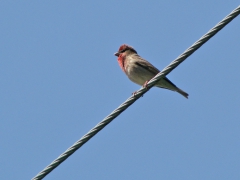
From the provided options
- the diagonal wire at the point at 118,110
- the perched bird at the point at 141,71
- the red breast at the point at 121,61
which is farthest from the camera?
the red breast at the point at 121,61

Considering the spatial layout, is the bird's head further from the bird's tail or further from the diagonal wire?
the diagonal wire

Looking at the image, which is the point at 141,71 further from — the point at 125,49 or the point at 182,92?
the point at 125,49

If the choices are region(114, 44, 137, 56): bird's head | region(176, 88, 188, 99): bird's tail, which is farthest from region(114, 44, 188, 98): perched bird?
region(114, 44, 137, 56): bird's head

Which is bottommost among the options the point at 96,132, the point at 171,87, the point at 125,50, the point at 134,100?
the point at 96,132

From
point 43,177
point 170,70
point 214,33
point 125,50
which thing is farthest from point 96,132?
point 125,50

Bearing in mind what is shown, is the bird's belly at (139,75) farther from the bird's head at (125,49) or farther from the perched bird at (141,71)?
the bird's head at (125,49)

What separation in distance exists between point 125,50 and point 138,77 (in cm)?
177

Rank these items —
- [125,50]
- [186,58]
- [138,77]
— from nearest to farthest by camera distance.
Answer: [186,58] → [138,77] → [125,50]

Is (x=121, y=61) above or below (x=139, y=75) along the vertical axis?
above

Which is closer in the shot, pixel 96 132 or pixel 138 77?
pixel 96 132

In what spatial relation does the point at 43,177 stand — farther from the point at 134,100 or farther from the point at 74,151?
the point at 134,100

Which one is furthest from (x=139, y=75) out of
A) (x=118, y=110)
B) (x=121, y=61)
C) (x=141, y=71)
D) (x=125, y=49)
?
(x=118, y=110)

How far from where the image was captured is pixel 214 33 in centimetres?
858

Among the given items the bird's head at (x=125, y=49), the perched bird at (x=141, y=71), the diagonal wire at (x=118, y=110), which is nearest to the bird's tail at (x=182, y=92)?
the perched bird at (x=141, y=71)
